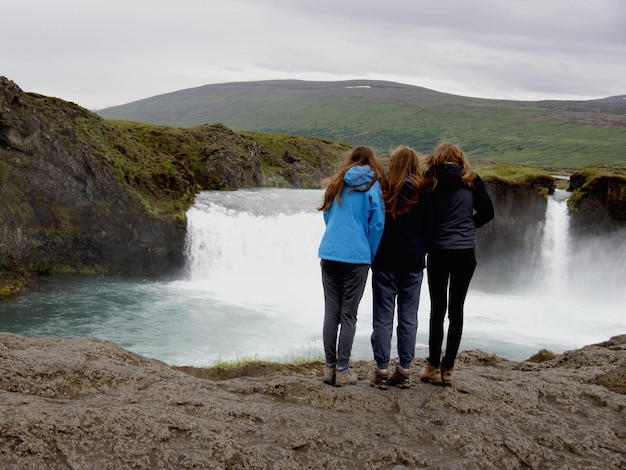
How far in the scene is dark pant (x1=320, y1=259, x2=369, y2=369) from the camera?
20.5ft

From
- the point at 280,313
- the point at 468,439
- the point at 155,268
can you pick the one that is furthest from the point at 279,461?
the point at 155,268

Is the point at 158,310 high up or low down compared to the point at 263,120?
down

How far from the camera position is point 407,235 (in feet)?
20.9

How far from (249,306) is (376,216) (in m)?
17.5

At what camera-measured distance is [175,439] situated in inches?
186

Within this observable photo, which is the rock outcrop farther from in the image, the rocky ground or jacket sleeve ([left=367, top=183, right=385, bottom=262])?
jacket sleeve ([left=367, top=183, right=385, bottom=262])

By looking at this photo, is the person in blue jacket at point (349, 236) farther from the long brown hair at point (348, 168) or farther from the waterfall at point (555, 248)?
the waterfall at point (555, 248)

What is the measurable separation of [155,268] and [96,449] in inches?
972

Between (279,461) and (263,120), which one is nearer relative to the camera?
(279,461)

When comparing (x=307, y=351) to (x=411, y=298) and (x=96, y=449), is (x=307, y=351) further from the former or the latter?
(x=96, y=449)

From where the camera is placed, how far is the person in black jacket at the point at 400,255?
6.35 meters

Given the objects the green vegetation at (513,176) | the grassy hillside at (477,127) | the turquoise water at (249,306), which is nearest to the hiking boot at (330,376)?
the turquoise water at (249,306)

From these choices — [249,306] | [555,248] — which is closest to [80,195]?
[249,306]

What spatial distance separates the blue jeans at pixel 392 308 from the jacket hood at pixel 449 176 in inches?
39.0
